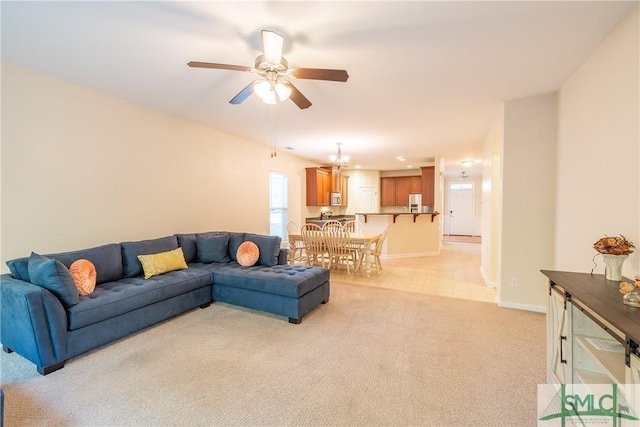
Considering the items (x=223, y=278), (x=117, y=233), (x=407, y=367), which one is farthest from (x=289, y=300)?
(x=117, y=233)

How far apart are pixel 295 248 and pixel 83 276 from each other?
11.6 ft

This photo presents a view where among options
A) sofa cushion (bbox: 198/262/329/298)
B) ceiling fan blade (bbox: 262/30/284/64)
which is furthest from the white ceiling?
sofa cushion (bbox: 198/262/329/298)

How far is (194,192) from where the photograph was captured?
4387 millimetres

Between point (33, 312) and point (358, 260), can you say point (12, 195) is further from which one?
point (358, 260)

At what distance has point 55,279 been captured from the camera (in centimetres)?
223

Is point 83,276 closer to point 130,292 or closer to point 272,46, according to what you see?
point 130,292

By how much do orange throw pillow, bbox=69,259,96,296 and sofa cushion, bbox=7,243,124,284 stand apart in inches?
5.0

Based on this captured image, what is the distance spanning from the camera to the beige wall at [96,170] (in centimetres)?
261

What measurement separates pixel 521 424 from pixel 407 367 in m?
0.74

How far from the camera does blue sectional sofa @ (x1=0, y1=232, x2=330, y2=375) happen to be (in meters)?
2.12

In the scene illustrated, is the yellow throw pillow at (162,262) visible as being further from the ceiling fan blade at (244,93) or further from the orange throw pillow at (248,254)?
the ceiling fan blade at (244,93)

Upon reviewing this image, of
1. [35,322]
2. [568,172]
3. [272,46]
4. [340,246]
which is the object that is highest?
[272,46]

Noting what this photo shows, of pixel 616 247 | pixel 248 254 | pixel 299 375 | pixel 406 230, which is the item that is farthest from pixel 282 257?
pixel 406 230

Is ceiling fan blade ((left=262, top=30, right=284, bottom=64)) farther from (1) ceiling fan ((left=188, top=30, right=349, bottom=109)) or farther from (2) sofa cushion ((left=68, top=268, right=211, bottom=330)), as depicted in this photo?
(2) sofa cushion ((left=68, top=268, right=211, bottom=330))
